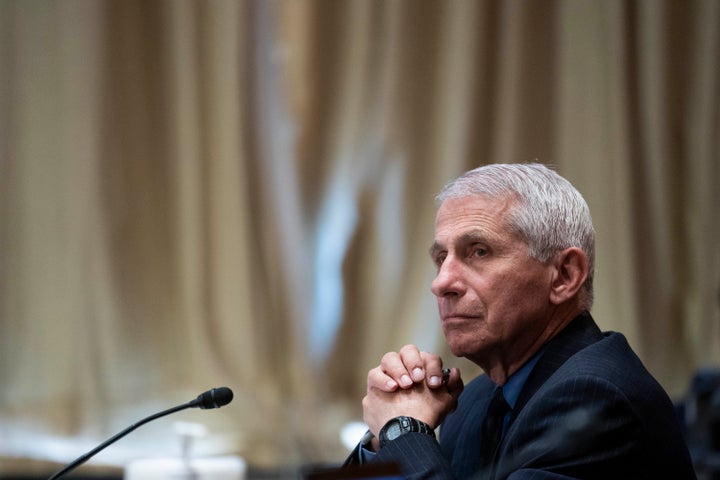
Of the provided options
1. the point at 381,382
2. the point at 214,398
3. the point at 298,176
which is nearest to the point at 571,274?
the point at 381,382

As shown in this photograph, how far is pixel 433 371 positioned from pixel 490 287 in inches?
9.2

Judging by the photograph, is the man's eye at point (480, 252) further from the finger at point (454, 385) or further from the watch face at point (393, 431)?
the watch face at point (393, 431)

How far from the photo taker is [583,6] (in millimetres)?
4426

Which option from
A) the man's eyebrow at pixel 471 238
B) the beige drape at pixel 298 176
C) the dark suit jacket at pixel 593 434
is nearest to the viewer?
the dark suit jacket at pixel 593 434

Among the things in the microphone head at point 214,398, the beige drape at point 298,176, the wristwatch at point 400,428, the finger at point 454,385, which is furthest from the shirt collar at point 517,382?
A: the beige drape at point 298,176

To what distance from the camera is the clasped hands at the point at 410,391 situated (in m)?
2.12

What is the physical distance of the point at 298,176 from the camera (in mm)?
4387

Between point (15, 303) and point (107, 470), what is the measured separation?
2.76 ft

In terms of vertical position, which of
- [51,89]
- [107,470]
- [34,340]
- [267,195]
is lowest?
[107,470]

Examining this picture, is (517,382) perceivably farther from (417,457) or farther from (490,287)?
(417,457)

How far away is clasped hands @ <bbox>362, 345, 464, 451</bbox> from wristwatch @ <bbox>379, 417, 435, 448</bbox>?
3 cm

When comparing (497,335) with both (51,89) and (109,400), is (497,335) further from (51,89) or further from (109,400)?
(51,89)

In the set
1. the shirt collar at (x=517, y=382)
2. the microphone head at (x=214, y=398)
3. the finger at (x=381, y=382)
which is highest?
the microphone head at (x=214, y=398)

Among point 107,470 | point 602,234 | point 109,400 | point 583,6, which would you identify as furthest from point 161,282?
point 583,6
